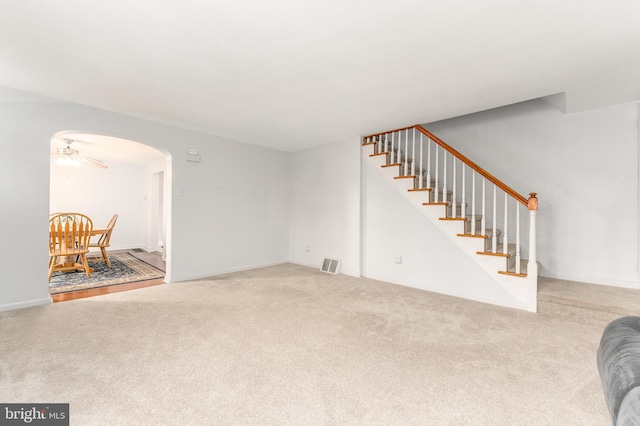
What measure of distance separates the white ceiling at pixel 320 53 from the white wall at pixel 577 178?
318 mm

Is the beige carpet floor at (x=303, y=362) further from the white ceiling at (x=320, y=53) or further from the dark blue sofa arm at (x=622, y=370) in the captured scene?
the white ceiling at (x=320, y=53)

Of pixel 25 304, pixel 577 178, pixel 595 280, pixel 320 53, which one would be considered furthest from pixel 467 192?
Answer: pixel 25 304

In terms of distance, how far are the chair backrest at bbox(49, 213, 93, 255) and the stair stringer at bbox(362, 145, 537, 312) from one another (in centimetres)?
446

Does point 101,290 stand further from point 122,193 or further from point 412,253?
point 122,193

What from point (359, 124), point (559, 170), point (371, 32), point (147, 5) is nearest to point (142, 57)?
point (147, 5)

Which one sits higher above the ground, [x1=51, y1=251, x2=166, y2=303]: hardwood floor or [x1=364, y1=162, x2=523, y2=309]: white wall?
[x1=364, y1=162, x2=523, y2=309]: white wall

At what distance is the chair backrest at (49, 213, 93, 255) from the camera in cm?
387

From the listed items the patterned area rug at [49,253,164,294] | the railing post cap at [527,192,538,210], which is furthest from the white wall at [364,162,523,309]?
the patterned area rug at [49,253,164,294]

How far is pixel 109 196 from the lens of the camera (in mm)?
7031

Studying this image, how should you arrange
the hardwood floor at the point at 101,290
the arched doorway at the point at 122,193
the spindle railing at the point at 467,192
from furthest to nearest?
the arched doorway at the point at 122,193 → the spindle railing at the point at 467,192 → the hardwood floor at the point at 101,290

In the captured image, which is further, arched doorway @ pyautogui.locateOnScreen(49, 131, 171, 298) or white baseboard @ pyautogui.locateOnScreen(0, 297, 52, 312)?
arched doorway @ pyautogui.locateOnScreen(49, 131, 171, 298)

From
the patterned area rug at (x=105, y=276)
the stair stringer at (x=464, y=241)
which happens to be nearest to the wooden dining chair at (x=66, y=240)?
the patterned area rug at (x=105, y=276)

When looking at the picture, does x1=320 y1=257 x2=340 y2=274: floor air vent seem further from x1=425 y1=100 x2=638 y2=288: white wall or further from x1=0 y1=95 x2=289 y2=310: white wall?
x1=425 y1=100 x2=638 y2=288: white wall

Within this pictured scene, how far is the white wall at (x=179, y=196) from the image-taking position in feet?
9.37
